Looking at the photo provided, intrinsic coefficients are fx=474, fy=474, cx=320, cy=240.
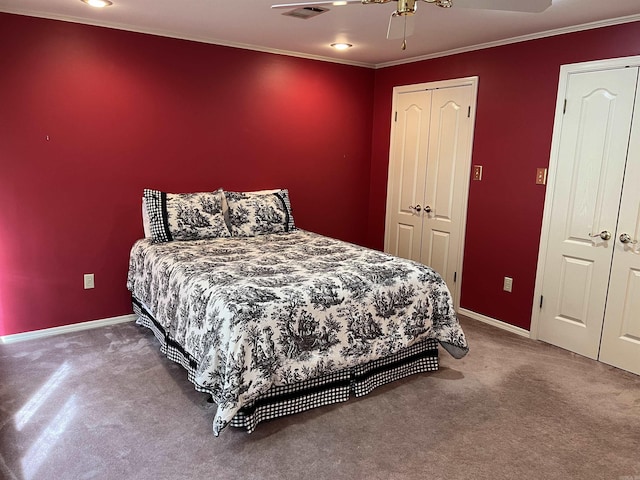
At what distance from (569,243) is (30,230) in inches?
152

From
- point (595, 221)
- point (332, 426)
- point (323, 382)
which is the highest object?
point (595, 221)

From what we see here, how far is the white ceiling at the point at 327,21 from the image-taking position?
9.46ft

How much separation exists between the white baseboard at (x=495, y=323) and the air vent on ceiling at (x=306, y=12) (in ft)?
9.04

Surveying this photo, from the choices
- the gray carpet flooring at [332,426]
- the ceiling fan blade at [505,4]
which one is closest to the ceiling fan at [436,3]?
the ceiling fan blade at [505,4]

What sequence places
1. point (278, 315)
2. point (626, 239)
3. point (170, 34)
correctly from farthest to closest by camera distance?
point (170, 34) < point (626, 239) < point (278, 315)

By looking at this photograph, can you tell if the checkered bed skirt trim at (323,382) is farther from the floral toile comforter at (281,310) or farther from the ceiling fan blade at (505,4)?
the ceiling fan blade at (505,4)

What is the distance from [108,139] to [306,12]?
175 centimetres

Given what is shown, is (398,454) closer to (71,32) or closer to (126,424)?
(126,424)

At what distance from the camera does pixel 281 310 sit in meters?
2.42

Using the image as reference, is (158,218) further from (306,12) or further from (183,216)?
(306,12)

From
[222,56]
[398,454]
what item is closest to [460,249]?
[398,454]

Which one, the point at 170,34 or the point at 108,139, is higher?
the point at 170,34

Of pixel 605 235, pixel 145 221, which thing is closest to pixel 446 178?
pixel 605 235

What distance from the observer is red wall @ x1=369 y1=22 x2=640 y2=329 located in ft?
11.3
